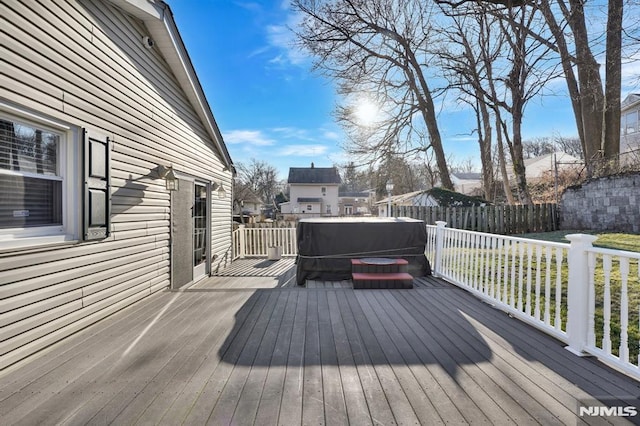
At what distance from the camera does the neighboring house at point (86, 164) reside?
2234 mm

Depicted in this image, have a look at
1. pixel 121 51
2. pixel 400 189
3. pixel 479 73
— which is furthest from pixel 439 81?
pixel 400 189

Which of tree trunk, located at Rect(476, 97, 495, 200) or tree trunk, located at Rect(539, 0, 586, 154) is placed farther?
tree trunk, located at Rect(476, 97, 495, 200)

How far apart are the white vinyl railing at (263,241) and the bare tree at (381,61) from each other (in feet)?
24.5

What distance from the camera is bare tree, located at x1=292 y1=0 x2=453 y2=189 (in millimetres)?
11305

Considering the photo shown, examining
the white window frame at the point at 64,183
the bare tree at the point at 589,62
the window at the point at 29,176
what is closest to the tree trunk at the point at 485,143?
the bare tree at the point at 589,62

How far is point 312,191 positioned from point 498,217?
74.1 feet

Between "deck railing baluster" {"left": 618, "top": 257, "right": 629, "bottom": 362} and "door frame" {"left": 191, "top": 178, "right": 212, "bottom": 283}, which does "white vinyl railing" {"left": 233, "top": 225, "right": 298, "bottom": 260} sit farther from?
"deck railing baluster" {"left": 618, "top": 257, "right": 629, "bottom": 362}

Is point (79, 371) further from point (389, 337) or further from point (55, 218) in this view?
point (389, 337)

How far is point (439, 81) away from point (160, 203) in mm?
12206

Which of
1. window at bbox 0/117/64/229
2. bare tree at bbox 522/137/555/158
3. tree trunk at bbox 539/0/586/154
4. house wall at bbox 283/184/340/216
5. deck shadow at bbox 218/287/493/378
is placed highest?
bare tree at bbox 522/137/555/158

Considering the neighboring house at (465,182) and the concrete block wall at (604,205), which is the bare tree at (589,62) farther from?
the neighboring house at (465,182)

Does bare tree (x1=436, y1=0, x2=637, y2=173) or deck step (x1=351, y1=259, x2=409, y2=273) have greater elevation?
bare tree (x1=436, y1=0, x2=637, y2=173)

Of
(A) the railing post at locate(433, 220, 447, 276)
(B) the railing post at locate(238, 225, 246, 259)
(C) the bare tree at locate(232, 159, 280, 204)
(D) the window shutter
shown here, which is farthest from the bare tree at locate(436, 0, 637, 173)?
(C) the bare tree at locate(232, 159, 280, 204)

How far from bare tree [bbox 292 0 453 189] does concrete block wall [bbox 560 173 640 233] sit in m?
5.23
